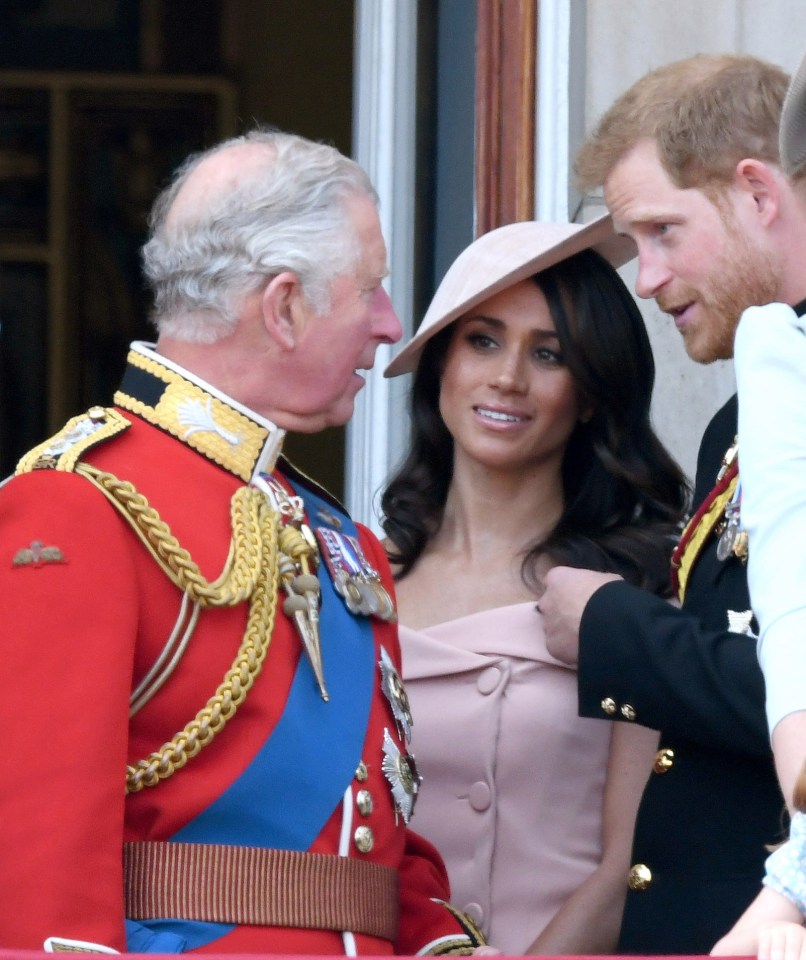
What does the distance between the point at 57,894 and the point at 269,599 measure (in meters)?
0.45

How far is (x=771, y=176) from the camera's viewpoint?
2895 millimetres

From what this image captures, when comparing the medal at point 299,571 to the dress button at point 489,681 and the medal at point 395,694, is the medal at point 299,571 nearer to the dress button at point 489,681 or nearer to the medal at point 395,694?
the medal at point 395,694

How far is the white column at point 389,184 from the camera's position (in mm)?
4234

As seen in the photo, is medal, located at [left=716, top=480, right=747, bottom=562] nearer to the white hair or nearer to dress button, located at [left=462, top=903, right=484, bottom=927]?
the white hair

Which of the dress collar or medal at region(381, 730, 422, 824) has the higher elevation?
the dress collar

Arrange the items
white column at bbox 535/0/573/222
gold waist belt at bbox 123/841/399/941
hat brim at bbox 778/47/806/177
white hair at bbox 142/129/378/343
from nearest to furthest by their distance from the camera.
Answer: hat brim at bbox 778/47/806/177 < gold waist belt at bbox 123/841/399/941 < white hair at bbox 142/129/378/343 < white column at bbox 535/0/573/222

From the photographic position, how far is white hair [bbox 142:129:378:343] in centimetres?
252

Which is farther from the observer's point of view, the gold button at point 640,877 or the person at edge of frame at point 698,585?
the gold button at point 640,877

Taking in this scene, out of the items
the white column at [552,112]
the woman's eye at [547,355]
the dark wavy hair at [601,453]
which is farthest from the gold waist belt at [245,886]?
the white column at [552,112]

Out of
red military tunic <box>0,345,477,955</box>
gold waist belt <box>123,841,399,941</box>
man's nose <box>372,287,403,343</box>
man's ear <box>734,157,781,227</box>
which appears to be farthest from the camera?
man's ear <box>734,157,781,227</box>

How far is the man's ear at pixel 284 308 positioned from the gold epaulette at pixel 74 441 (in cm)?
22

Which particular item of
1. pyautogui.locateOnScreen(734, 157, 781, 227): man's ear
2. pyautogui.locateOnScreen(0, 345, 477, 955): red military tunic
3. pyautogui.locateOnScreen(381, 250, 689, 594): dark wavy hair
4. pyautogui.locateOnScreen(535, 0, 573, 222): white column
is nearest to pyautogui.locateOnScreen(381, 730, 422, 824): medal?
pyautogui.locateOnScreen(0, 345, 477, 955): red military tunic

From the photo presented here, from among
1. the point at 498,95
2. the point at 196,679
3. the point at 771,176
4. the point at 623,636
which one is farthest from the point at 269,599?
the point at 498,95

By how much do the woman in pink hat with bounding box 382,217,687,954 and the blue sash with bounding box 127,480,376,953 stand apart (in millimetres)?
661
